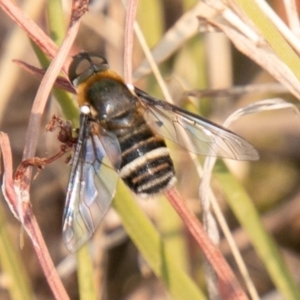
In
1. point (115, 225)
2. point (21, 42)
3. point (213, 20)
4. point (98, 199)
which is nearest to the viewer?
point (98, 199)

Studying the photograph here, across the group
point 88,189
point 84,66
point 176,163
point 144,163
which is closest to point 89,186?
point 88,189

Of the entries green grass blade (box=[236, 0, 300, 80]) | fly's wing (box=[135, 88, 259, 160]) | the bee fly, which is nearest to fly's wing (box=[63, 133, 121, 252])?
the bee fly

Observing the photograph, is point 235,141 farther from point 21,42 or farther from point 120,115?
point 21,42

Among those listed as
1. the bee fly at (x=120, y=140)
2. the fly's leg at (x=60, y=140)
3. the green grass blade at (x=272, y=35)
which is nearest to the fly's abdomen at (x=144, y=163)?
the bee fly at (x=120, y=140)

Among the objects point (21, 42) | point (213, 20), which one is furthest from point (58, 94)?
point (21, 42)

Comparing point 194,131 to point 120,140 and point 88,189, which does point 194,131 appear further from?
point 88,189

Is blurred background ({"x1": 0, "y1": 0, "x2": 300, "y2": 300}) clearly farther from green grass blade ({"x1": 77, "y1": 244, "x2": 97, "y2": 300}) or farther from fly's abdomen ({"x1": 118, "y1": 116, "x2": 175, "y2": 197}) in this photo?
green grass blade ({"x1": 77, "y1": 244, "x2": 97, "y2": 300})
